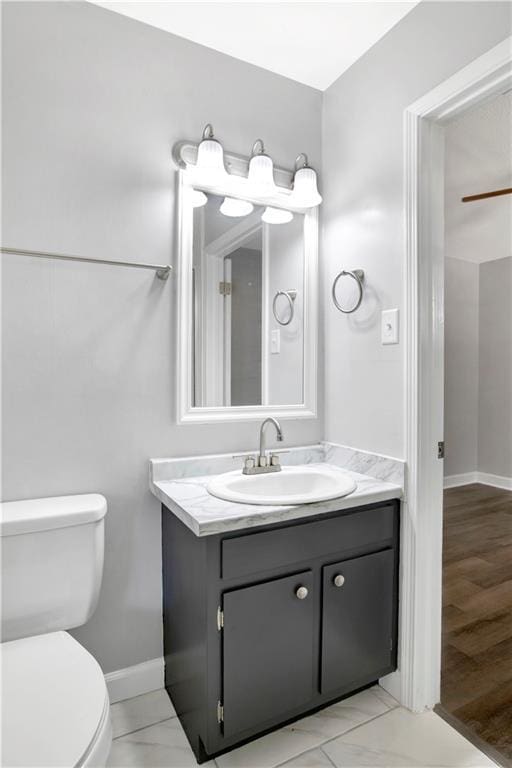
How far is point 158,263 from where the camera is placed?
5.30 ft

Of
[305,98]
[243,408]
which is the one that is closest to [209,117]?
[305,98]

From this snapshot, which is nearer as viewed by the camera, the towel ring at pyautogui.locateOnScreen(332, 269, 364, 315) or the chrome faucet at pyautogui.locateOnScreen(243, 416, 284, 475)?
the chrome faucet at pyautogui.locateOnScreen(243, 416, 284, 475)

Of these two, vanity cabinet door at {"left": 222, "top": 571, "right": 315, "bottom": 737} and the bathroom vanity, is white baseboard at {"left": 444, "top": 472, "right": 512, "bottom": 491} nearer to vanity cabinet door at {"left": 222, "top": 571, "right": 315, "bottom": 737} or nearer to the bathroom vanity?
the bathroom vanity

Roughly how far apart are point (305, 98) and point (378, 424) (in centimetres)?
145

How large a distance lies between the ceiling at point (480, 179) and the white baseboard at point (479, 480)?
213 cm

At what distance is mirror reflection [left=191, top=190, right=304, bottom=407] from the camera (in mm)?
1701

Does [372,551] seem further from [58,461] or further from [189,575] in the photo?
[58,461]

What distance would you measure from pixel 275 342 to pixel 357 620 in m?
1.09

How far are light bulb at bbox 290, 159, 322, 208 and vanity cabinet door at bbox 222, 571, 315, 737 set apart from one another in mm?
1429

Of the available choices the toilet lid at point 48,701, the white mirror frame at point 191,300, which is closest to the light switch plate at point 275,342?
the white mirror frame at point 191,300

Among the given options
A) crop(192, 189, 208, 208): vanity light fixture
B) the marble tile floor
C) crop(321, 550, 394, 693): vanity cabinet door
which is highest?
crop(192, 189, 208, 208): vanity light fixture

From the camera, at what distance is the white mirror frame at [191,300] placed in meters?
1.63

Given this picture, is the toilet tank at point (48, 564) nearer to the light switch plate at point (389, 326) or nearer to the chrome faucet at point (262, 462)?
the chrome faucet at point (262, 462)

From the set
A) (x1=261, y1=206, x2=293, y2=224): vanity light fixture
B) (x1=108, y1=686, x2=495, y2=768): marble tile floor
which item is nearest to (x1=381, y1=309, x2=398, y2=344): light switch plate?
(x1=261, y1=206, x2=293, y2=224): vanity light fixture
